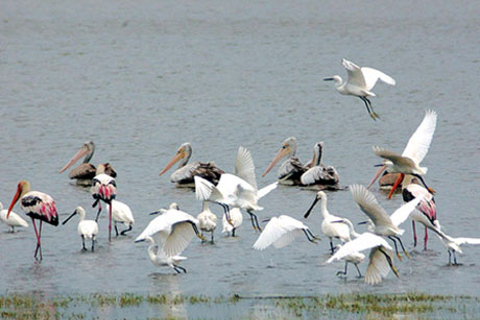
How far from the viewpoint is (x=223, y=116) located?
23.8 metres

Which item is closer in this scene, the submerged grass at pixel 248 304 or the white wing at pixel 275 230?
the submerged grass at pixel 248 304

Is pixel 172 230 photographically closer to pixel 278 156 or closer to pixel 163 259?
pixel 163 259

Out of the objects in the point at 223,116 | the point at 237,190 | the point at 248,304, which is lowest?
the point at 248,304

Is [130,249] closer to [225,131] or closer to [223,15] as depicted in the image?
[225,131]

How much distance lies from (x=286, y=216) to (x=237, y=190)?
1.57 m

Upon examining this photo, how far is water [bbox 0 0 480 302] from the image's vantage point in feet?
35.4


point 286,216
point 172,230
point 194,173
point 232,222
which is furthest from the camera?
point 194,173

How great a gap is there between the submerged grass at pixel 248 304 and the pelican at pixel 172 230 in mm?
956

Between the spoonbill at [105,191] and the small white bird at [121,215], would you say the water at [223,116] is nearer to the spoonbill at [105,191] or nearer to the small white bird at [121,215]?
the small white bird at [121,215]

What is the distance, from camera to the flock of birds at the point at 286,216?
10.3 metres

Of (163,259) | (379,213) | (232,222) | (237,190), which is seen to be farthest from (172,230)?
(379,213)

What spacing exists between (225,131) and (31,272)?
1104 cm

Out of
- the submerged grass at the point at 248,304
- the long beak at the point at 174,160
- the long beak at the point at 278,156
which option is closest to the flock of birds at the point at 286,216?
the submerged grass at the point at 248,304

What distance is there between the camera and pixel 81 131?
21.9 meters
